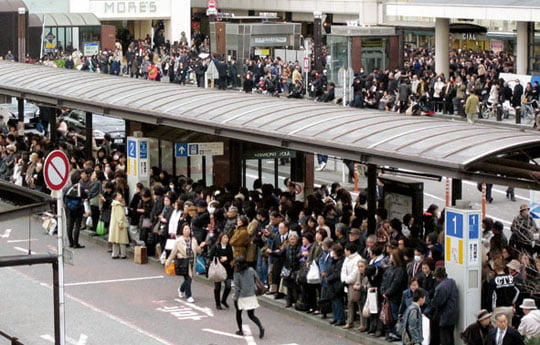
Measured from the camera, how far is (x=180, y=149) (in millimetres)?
27297

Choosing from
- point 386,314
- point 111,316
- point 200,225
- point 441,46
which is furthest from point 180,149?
point 441,46

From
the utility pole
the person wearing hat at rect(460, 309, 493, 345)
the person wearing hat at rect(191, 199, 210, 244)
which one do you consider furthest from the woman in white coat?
the utility pole

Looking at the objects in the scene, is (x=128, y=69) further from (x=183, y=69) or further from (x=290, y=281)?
(x=290, y=281)

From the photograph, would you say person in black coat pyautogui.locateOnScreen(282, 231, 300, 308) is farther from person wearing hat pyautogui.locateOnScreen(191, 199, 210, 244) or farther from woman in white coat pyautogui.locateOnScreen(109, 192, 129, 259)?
woman in white coat pyautogui.locateOnScreen(109, 192, 129, 259)

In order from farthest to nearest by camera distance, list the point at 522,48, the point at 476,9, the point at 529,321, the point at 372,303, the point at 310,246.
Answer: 1. the point at 476,9
2. the point at 522,48
3. the point at 310,246
4. the point at 372,303
5. the point at 529,321

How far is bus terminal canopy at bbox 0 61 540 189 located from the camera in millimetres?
17359

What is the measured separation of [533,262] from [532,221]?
10.8ft

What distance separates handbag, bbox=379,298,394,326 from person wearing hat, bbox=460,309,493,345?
2118 mm

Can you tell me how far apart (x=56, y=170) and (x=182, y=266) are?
3.81 m

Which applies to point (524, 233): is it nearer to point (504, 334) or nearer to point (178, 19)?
point (504, 334)

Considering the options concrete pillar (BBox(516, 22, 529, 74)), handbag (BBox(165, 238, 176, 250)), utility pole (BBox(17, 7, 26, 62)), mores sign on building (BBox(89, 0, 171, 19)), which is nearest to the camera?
handbag (BBox(165, 238, 176, 250))

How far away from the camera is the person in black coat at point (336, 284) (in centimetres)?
1928

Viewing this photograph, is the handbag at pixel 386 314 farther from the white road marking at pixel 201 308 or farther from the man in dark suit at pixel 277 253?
the white road marking at pixel 201 308

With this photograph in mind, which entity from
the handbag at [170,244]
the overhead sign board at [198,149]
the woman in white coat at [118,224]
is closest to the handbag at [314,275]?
the handbag at [170,244]
